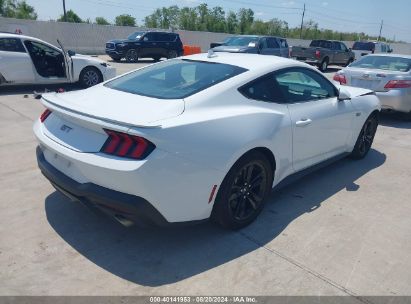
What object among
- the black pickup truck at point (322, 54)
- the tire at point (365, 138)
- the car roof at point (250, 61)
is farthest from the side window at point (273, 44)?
the car roof at point (250, 61)

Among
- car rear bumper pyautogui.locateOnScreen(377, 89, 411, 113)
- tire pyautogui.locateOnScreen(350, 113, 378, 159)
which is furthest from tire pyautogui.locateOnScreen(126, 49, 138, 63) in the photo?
tire pyautogui.locateOnScreen(350, 113, 378, 159)

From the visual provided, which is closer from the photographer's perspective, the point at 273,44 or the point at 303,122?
the point at 303,122

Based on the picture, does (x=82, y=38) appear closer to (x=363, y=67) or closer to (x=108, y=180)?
(x=363, y=67)

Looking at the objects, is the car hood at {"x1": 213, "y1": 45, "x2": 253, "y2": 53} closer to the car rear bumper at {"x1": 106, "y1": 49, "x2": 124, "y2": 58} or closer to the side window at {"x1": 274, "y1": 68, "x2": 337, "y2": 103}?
the car rear bumper at {"x1": 106, "y1": 49, "x2": 124, "y2": 58}

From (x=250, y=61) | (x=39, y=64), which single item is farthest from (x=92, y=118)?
(x=39, y=64)

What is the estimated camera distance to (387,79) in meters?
7.79

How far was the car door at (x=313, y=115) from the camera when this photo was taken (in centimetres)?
383

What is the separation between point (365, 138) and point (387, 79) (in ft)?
9.71

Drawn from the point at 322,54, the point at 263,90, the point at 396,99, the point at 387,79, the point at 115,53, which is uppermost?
the point at 263,90

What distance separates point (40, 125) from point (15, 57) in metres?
6.68

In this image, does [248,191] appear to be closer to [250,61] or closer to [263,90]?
[263,90]

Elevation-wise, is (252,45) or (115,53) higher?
(252,45)

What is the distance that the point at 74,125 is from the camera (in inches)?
120

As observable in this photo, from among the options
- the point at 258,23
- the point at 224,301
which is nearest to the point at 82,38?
the point at 224,301
